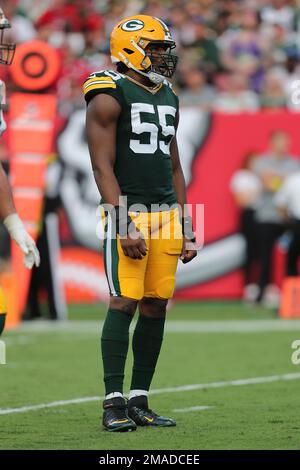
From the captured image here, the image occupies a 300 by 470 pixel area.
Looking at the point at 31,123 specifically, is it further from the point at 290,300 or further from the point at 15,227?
the point at 15,227

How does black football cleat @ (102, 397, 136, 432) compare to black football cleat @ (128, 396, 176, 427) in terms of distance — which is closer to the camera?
black football cleat @ (102, 397, 136, 432)

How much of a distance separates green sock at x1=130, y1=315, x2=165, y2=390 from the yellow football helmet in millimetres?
1258

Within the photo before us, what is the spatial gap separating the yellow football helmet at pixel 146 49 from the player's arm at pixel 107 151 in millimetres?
254

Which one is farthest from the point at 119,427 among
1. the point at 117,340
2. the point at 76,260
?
the point at 76,260

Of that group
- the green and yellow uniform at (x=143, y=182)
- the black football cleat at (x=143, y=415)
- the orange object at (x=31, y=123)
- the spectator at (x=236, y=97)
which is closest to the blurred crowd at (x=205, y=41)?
the spectator at (x=236, y=97)

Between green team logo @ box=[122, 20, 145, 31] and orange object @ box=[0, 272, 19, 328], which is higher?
green team logo @ box=[122, 20, 145, 31]

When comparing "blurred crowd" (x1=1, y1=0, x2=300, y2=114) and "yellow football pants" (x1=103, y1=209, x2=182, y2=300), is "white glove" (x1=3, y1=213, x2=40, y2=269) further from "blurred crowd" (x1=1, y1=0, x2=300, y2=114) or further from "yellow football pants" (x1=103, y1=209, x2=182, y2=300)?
"blurred crowd" (x1=1, y1=0, x2=300, y2=114)

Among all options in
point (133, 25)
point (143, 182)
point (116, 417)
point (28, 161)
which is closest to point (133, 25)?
point (133, 25)

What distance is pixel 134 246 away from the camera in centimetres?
585

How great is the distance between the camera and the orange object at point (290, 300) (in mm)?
12555

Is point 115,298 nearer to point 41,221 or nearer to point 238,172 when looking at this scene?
point 41,221

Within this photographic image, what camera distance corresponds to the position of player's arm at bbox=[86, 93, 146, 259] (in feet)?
19.2

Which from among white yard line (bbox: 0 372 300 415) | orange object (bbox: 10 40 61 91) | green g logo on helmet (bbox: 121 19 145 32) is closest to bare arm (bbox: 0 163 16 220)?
green g logo on helmet (bbox: 121 19 145 32)

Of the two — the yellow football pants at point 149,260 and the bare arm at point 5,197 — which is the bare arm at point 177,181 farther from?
the bare arm at point 5,197
